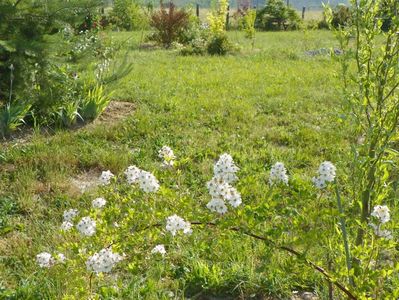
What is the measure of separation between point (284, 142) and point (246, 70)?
468 cm

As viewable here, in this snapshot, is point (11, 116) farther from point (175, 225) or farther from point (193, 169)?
point (175, 225)

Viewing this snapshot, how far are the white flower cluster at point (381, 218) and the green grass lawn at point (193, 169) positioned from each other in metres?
0.20

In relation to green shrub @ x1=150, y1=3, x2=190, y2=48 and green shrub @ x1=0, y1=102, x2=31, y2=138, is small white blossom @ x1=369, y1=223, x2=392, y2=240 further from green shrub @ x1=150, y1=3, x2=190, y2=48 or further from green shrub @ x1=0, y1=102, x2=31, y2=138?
green shrub @ x1=150, y1=3, x2=190, y2=48

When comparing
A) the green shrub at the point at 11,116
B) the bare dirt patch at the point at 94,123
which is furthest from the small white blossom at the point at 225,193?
the green shrub at the point at 11,116

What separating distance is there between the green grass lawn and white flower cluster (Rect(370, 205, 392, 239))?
7.7 inches

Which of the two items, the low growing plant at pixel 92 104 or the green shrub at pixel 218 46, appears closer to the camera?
the low growing plant at pixel 92 104

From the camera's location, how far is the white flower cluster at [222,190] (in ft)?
6.51

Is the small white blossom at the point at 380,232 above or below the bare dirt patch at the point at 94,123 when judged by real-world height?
above

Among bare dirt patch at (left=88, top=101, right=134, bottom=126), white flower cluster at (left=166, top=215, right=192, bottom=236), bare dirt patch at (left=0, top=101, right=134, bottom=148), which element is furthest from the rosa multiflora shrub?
bare dirt patch at (left=88, top=101, right=134, bottom=126)

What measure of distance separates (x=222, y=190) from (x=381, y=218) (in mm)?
684

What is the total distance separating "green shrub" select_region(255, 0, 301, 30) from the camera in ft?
80.9

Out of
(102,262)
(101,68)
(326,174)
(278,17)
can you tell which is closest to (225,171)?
(326,174)

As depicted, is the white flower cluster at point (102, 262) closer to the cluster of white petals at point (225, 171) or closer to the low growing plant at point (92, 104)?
the cluster of white petals at point (225, 171)

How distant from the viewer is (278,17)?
A: 81.3 feet
